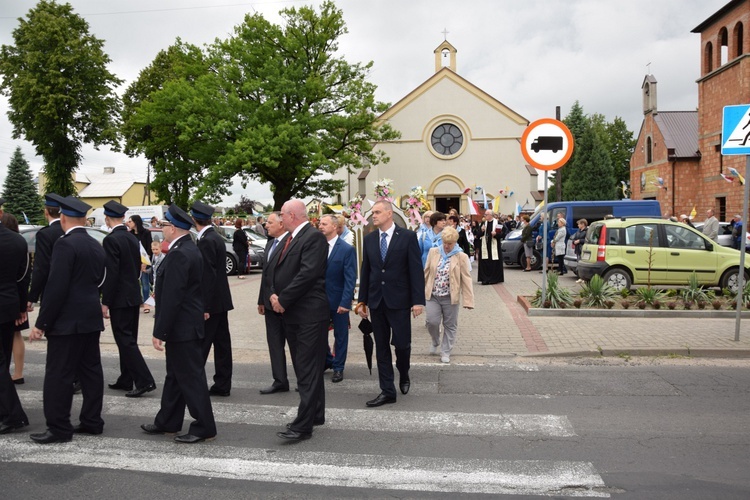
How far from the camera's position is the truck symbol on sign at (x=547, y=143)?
1082 cm

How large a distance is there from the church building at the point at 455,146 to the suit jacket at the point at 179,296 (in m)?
40.8

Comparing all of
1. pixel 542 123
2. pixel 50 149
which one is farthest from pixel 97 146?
pixel 542 123

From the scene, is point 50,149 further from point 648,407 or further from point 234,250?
point 648,407

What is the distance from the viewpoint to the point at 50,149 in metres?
41.3

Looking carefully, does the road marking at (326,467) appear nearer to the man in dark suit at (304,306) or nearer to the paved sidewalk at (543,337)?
the man in dark suit at (304,306)

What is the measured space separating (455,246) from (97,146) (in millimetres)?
39974

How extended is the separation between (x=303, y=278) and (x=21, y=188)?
61.0 m

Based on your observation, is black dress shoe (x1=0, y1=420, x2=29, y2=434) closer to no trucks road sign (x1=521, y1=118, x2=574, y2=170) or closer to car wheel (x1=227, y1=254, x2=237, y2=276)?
no trucks road sign (x1=521, y1=118, x2=574, y2=170)

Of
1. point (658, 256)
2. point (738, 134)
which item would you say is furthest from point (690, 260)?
point (738, 134)

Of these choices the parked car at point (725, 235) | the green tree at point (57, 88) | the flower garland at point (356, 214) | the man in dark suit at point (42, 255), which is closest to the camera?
the man in dark suit at point (42, 255)

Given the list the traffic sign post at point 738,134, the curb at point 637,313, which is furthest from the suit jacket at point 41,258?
the traffic sign post at point 738,134

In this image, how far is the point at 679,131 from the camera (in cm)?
4900

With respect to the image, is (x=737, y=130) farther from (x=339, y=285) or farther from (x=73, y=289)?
(x=73, y=289)

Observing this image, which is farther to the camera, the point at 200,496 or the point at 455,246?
the point at 455,246
